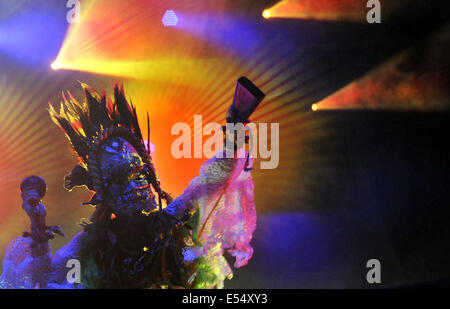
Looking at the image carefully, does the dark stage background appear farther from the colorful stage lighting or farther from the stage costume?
the stage costume

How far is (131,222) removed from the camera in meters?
2.04

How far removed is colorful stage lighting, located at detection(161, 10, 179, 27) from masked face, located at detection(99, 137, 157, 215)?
1.60 metres

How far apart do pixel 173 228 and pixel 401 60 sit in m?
2.77

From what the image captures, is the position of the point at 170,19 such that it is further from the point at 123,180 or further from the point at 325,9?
the point at 123,180

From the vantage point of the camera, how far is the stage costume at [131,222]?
1.96m

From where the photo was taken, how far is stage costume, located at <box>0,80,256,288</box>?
1963mm

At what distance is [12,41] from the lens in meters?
3.10

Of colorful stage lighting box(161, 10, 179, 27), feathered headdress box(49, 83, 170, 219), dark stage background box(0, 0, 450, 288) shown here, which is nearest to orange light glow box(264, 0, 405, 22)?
dark stage background box(0, 0, 450, 288)

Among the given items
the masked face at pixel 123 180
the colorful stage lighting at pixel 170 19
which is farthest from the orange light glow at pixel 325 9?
the masked face at pixel 123 180

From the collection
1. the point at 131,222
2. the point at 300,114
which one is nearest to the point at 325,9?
the point at 300,114

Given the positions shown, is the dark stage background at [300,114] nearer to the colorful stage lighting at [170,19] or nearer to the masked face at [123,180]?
the colorful stage lighting at [170,19]
